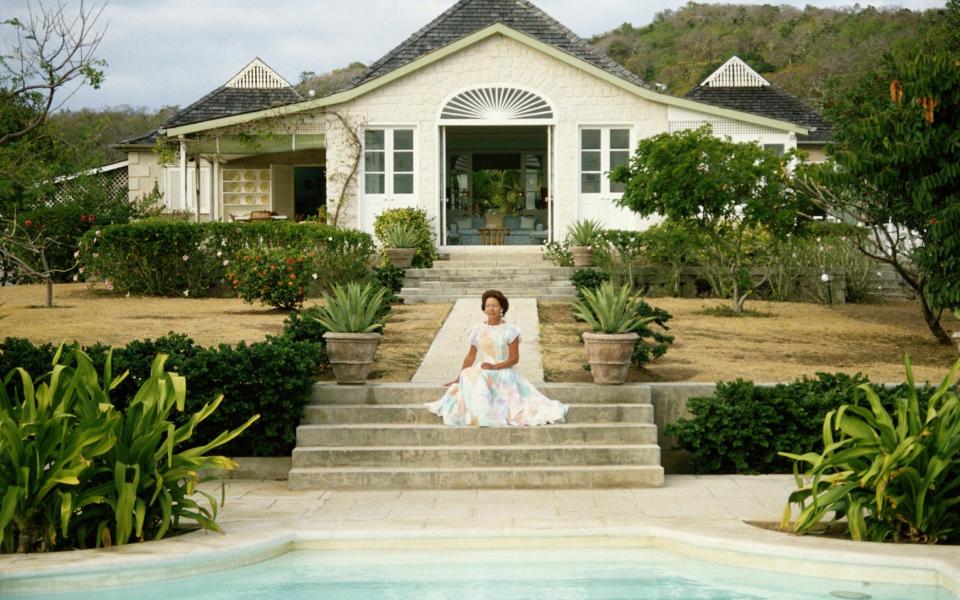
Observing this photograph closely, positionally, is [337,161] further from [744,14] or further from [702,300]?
[744,14]

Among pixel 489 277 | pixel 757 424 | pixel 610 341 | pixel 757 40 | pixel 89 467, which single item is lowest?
pixel 757 424

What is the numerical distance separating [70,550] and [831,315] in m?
14.2

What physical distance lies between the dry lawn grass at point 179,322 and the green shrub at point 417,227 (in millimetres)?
3332

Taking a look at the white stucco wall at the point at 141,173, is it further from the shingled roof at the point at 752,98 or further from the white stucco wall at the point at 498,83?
the shingled roof at the point at 752,98

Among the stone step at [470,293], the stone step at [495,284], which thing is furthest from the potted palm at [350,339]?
the stone step at [495,284]

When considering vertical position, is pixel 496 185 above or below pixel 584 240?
above

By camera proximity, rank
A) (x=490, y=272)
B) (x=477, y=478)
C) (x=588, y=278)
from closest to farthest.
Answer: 1. (x=477, y=478)
2. (x=588, y=278)
3. (x=490, y=272)

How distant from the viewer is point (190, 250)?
20953 millimetres

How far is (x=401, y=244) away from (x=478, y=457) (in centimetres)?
1176

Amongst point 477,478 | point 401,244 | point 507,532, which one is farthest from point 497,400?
point 401,244

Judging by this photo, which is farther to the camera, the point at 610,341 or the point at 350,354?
the point at 350,354

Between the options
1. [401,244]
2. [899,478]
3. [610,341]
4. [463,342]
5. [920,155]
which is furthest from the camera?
[401,244]

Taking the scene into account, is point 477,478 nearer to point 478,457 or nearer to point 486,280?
→ point 478,457

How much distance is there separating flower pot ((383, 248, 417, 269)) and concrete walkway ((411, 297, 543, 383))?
81.6 inches
